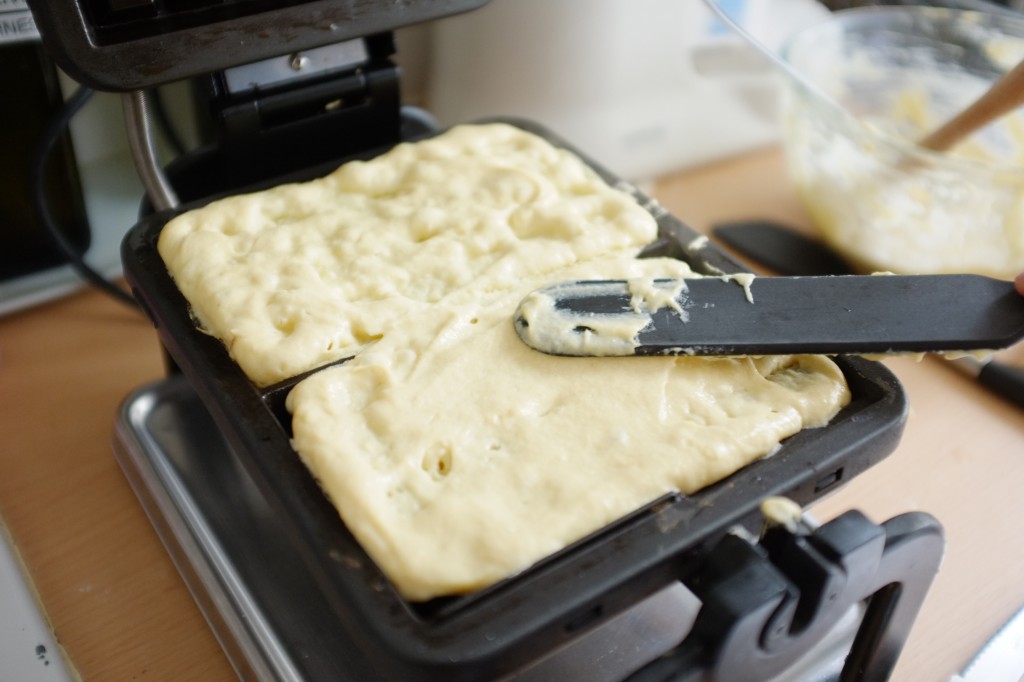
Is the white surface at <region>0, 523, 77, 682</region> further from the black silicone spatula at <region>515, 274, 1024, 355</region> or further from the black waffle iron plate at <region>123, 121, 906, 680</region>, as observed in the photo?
the black silicone spatula at <region>515, 274, 1024, 355</region>

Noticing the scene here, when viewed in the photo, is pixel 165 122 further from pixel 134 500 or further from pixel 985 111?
pixel 985 111

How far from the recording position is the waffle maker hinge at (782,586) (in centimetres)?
49

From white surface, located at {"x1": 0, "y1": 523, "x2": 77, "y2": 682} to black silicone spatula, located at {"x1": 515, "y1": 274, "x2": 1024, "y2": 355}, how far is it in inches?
16.8

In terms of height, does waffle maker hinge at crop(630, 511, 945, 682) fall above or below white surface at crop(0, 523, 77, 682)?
above

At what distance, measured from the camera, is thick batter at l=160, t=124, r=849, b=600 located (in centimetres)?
54

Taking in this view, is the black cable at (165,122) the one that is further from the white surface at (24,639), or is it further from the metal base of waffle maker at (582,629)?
the white surface at (24,639)

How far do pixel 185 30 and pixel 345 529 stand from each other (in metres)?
0.43

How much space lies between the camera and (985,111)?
92 cm

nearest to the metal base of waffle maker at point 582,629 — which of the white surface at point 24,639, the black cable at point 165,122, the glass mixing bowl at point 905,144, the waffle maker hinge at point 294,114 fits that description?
the white surface at point 24,639

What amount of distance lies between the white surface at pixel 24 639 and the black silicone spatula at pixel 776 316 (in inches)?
16.8

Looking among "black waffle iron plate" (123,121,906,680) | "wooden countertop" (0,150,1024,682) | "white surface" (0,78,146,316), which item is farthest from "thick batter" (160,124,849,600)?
"white surface" (0,78,146,316)

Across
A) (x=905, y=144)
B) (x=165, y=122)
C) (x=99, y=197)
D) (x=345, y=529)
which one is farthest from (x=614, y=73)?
(x=345, y=529)

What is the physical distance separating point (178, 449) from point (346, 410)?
11.1 inches

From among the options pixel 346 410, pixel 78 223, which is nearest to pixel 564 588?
pixel 346 410
